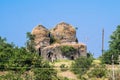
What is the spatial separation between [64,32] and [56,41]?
1.82 m

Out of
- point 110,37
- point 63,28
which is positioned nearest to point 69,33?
point 63,28

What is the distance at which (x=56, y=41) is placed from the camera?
237 feet

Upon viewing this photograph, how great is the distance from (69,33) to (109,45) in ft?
47.7

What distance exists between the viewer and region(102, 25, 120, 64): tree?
177 feet

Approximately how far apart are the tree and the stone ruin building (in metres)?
8.96

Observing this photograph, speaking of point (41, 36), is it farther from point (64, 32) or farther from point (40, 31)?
point (64, 32)

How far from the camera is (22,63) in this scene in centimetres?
4244

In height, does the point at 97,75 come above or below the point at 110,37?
below

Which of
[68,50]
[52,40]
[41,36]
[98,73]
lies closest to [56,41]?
[52,40]

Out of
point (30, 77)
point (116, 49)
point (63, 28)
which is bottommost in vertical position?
point (30, 77)

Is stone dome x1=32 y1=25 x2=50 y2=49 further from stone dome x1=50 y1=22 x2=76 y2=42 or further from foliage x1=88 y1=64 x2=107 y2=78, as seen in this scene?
foliage x1=88 y1=64 x2=107 y2=78

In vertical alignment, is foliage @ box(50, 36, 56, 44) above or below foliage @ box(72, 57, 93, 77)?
above

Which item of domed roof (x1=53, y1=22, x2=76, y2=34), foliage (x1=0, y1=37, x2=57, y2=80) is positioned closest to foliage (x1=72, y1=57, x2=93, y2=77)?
foliage (x1=0, y1=37, x2=57, y2=80)

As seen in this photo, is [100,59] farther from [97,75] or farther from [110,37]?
[97,75]
